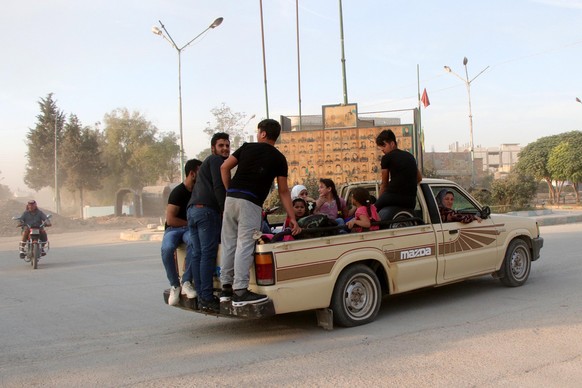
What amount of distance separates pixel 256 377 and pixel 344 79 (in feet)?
83.5

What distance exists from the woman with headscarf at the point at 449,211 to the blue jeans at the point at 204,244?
310 centimetres

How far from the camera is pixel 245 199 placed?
5.25 meters

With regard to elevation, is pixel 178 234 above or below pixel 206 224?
below

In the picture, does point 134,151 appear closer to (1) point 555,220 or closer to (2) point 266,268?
(1) point 555,220

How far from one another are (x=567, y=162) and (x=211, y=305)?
39.6 metres

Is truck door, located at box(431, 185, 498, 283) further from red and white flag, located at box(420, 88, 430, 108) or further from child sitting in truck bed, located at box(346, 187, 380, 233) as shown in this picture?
red and white flag, located at box(420, 88, 430, 108)

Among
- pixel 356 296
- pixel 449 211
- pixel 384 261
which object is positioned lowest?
pixel 356 296

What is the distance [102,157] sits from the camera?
61750 mm

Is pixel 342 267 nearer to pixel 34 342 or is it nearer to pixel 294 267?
pixel 294 267

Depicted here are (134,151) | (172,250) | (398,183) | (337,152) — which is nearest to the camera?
(172,250)

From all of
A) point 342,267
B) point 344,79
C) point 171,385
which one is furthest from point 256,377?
point 344,79

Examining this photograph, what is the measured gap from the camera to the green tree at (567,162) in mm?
38375

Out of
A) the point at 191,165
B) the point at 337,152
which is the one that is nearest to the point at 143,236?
the point at 337,152

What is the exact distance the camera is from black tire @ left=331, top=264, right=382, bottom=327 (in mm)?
5594
